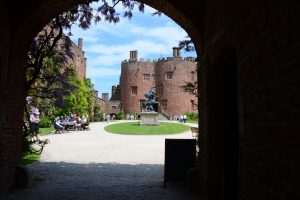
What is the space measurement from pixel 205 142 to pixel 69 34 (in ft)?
18.9

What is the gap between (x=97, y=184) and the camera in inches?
303

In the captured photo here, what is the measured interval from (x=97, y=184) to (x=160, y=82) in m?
55.4

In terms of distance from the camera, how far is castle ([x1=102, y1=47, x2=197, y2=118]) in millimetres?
59938

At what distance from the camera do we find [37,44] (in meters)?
10.6

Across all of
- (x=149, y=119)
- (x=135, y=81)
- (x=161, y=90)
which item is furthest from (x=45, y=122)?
(x=135, y=81)

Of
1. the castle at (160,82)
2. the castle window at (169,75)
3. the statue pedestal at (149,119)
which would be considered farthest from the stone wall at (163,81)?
the statue pedestal at (149,119)

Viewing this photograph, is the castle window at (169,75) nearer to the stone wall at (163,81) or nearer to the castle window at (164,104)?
the stone wall at (163,81)

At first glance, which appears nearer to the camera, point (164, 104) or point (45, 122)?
point (45, 122)

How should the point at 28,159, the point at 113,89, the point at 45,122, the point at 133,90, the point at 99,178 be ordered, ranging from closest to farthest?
the point at 99,178, the point at 28,159, the point at 45,122, the point at 133,90, the point at 113,89

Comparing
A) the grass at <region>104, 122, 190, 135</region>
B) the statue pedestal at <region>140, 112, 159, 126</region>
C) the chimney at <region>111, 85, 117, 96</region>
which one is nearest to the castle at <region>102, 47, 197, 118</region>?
the chimney at <region>111, 85, 117, 96</region>

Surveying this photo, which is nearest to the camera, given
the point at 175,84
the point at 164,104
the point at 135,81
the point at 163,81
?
the point at 175,84

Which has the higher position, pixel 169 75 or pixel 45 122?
pixel 169 75

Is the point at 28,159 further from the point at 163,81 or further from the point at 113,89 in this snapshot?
the point at 113,89

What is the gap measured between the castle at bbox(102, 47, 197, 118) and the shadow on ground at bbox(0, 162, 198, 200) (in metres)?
47.2
